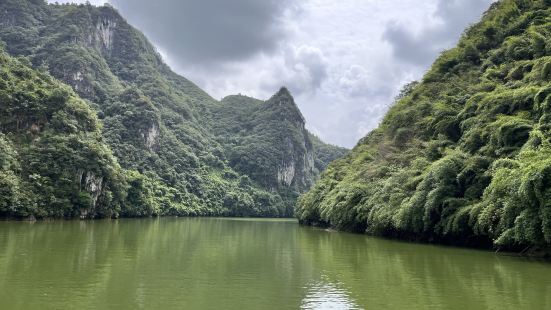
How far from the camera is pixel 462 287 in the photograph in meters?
15.8

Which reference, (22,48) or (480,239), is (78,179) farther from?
(22,48)

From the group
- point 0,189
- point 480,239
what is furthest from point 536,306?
point 0,189

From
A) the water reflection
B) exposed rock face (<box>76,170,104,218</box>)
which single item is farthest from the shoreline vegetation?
the water reflection

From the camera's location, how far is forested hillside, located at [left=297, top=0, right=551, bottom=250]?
912 inches

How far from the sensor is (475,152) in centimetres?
3356

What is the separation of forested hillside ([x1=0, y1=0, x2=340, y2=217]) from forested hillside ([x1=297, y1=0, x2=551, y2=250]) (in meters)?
57.5

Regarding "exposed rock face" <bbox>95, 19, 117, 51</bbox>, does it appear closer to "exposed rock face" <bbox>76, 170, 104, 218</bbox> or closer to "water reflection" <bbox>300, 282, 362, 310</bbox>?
"exposed rock face" <bbox>76, 170, 104, 218</bbox>

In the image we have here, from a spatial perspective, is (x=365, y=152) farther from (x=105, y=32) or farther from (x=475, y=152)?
(x=105, y=32)

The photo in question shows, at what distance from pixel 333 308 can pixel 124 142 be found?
118855 millimetres

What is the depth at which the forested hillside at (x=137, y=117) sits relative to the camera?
12156 cm

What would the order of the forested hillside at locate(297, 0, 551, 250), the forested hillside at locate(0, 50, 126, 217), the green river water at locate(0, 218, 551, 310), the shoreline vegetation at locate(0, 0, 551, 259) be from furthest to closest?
1. the forested hillside at locate(0, 50, 126, 217)
2. the shoreline vegetation at locate(0, 0, 551, 259)
3. the forested hillside at locate(297, 0, 551, 250)
4. the green river water at locate(0, 218, 551, 310)

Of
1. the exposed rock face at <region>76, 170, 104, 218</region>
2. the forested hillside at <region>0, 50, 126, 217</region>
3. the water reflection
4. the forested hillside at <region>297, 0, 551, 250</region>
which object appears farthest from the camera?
the exposed rock face at <region>76, 170, 104, 218</region>

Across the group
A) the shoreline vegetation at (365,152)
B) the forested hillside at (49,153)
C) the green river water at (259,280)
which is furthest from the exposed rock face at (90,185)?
the green river water at (259,280)

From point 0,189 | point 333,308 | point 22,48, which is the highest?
point 22,48
